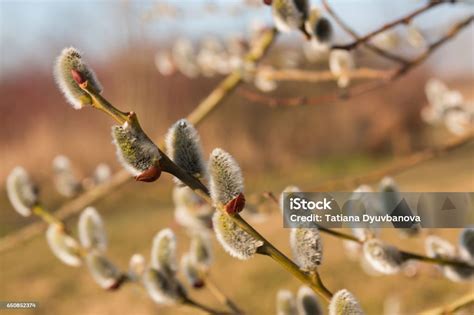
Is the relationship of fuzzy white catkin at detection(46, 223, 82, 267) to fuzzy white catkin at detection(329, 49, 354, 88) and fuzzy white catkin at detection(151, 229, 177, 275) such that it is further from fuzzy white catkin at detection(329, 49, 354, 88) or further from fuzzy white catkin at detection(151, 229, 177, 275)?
fuzzy white catkin at detection(329, 49, 354, 88)

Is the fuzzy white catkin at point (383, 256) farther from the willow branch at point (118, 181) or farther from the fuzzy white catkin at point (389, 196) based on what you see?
the willow branch at point (118, 181)

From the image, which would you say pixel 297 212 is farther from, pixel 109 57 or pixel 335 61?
pixel 109 57

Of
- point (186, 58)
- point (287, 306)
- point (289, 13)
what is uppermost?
point (186, 58)

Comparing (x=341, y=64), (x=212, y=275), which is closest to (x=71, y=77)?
(x=341, y=64)

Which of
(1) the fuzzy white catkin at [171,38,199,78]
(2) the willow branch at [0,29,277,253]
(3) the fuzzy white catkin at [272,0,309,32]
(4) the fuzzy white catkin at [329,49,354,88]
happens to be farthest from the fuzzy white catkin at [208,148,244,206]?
(1) the fuzzy white catkin at [171,38,199,78]

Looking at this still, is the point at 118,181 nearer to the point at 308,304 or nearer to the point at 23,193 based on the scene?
the point at 23,193

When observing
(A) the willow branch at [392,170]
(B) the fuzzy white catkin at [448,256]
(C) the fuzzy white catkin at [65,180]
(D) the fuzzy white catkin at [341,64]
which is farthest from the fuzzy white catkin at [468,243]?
(C) the fuzzy white catkin at [65,180]
